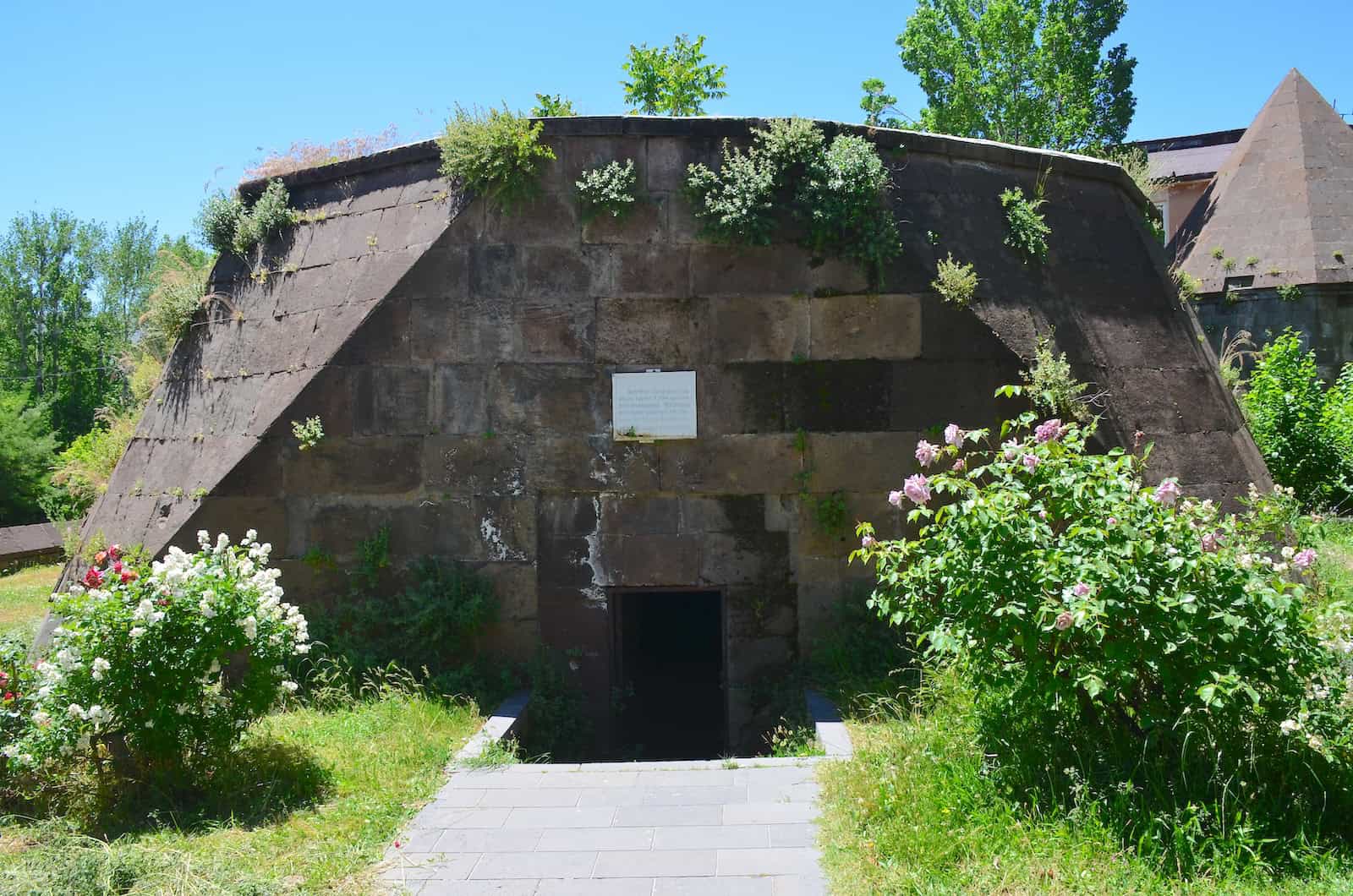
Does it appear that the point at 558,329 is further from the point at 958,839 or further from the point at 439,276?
the point at 958,839

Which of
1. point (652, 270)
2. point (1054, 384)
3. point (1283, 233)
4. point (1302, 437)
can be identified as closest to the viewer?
point (1054, 384)

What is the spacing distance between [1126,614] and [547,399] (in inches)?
166

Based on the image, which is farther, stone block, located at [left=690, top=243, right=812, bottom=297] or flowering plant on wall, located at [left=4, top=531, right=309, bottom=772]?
stone block, located at [left=690, top=243, right=812, bottom=297]

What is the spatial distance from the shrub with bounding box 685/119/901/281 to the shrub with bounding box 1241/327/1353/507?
6466mm

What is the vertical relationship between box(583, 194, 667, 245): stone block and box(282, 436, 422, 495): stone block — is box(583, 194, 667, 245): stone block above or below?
above

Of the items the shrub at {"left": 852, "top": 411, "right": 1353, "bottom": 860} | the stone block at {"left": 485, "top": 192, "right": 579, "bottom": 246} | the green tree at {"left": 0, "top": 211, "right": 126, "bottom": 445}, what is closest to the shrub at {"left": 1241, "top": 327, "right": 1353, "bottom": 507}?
the shrub at {"left": 852, "top": 411, "right": 1353, "bottom": 860}

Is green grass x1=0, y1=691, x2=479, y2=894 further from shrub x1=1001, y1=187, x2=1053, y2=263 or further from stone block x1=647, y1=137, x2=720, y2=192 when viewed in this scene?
shrub x1=1001, y1=187, x2=1053, y2=263

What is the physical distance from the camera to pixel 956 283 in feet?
21.2

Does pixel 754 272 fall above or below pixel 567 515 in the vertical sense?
above

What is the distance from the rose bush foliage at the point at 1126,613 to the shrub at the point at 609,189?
3.28 m

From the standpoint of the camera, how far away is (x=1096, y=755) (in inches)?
161

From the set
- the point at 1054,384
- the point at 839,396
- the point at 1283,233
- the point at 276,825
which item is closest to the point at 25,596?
the point at 276,825

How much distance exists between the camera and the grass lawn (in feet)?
11.2

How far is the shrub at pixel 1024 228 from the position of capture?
22.8 ft
